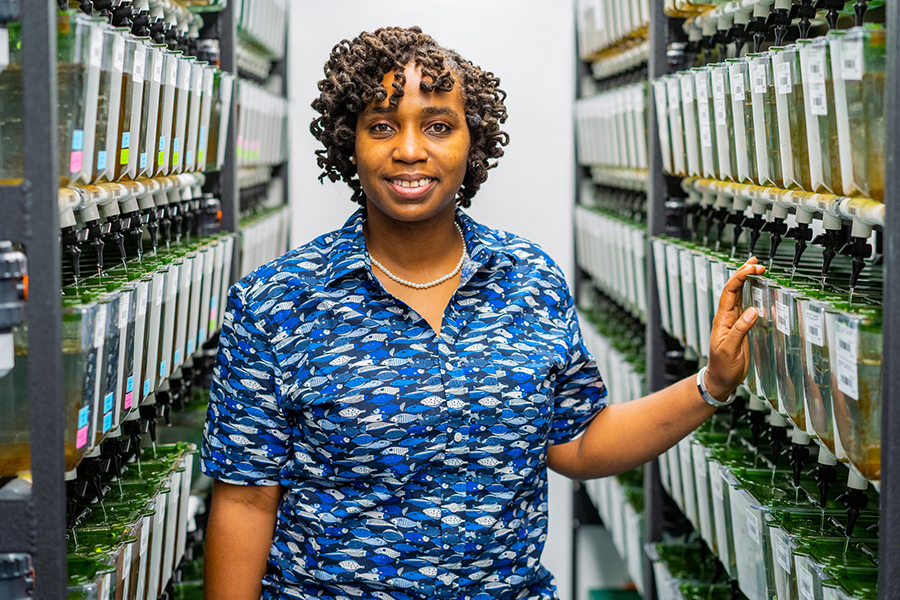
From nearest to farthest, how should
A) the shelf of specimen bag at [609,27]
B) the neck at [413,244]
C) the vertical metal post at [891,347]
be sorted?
the vertical metal post at [891,347] < the neck at [413,244] < the shelf of specimen bag at [609,27]

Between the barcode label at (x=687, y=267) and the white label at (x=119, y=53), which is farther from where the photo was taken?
the barcode label at (x=687, y=267)

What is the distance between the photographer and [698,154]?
2.51 meters

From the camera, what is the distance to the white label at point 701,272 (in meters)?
2.35

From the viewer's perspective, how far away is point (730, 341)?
184 cm

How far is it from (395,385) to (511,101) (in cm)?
289

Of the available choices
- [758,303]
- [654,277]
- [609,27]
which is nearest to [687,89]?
[654,277]

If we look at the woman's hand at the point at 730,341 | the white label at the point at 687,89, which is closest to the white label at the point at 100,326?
the woman's hand at the point at 730,341

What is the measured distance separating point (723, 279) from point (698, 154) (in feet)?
1.49

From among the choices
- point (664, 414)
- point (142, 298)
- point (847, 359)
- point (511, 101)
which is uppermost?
point (511, 101)

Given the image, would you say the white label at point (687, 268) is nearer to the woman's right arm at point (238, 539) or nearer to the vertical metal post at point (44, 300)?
the woman's right arm at point (238, 539)

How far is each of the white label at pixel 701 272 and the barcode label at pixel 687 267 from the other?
0.12 ft

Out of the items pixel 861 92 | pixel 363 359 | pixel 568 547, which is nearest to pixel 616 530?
pixel 568 547

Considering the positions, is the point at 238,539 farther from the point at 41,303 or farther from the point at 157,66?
the point at 157,66

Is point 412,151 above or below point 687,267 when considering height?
above
